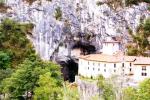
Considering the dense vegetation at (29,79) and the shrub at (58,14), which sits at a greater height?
the shrub at (58,14)

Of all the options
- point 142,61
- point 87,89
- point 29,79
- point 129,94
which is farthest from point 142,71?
point 129,94

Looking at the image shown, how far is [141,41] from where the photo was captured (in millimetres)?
82438

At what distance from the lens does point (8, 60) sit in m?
77.9

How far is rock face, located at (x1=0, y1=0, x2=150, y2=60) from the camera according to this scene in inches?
3287

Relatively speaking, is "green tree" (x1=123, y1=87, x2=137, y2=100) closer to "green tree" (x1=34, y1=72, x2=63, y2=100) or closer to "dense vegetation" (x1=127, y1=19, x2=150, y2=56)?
"green tree" (x1=34, y1=72, x2=63, y2=100)

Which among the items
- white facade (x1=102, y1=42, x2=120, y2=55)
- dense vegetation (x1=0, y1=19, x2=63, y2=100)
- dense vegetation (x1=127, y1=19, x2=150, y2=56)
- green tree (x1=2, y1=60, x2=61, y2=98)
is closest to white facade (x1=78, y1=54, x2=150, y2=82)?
white facade (x1=102, y1=42, x2=120, y2=55)

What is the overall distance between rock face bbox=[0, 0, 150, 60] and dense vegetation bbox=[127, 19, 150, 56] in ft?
3.38

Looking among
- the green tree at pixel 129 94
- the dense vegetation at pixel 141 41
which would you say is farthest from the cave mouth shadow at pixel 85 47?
the green tree at pixel 129 94

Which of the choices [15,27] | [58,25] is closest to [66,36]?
[58,25]

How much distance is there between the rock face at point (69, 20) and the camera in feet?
274

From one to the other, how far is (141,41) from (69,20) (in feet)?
34.3

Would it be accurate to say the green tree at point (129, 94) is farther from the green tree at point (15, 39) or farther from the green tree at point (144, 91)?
the green tree at point (15, 39)

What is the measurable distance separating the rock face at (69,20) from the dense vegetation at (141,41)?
3.38 feet

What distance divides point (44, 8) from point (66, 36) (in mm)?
4989
